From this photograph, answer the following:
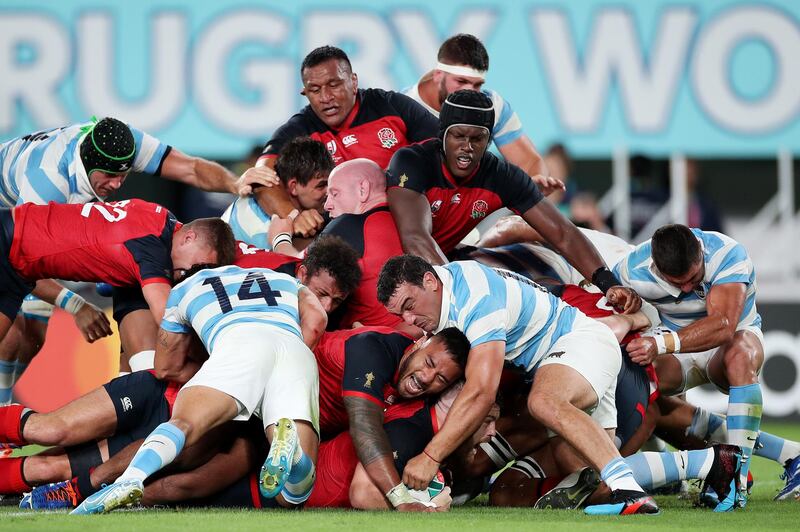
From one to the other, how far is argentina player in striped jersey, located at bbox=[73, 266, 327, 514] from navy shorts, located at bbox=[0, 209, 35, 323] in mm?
1363

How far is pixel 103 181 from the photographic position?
939 cm

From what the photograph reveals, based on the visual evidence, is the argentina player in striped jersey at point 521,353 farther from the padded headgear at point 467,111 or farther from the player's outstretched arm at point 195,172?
the player's outstretched arm at point 195,172

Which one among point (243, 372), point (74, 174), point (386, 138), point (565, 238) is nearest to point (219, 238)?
point (243, 372)

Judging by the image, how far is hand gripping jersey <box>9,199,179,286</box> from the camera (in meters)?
8.27

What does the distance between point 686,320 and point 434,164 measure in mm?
2140

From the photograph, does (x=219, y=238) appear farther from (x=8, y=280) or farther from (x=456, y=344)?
(x=456, y=344)

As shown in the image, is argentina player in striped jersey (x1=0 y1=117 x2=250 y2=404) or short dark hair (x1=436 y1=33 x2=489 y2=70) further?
short dark hair (x1=436 y1=33 x2=489 y2=70)

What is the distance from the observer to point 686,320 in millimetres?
9148

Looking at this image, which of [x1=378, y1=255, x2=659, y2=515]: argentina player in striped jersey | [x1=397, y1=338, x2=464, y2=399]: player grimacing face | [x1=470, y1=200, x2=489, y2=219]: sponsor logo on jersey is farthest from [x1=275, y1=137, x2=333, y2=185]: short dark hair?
[x1=397, y1=338, x2=464, y2=399]: player grimacing face

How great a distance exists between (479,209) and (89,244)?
9.06 ft

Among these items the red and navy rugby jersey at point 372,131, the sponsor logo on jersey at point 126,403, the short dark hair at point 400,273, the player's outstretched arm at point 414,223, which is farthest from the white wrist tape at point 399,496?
the red and navy rugby jersey at point 372,131

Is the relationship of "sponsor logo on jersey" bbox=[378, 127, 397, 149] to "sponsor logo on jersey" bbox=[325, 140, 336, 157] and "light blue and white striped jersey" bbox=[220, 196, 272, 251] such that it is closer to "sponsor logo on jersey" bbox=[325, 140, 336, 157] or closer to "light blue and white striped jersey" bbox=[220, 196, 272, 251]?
"sponsor logo on jersey" bbox=[325, 140, 336, 157]

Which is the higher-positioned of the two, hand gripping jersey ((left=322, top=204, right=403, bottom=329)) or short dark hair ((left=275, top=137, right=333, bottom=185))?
short dark hair ((left=275, top=137, right=333, bottom=185))

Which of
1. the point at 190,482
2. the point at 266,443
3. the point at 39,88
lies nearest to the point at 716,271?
the point at 266,443
